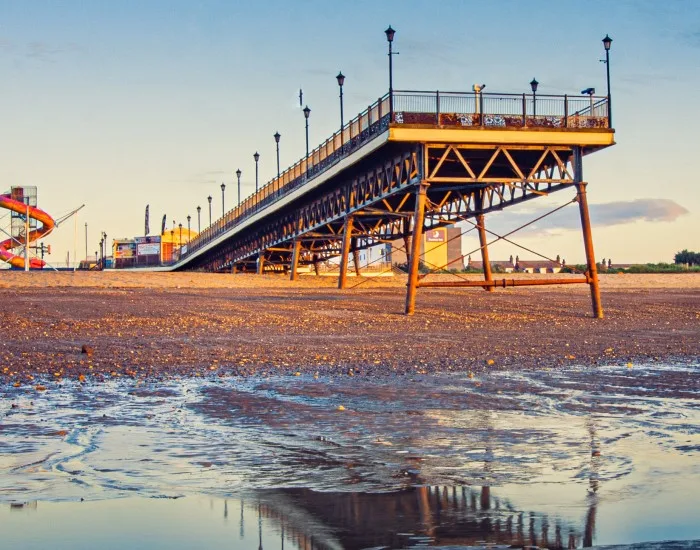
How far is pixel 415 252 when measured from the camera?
2672 cm

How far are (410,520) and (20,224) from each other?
97824 mm

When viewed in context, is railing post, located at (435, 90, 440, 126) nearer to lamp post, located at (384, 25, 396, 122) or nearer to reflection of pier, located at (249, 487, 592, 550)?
lamp post, located at (384, 25, 396, 122)

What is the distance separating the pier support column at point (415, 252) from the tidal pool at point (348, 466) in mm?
13835

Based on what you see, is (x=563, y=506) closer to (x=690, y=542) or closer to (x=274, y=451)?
(x=690, y=542)

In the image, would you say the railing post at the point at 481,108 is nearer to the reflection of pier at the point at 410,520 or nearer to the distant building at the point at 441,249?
the reflection of pier at the point at 410,520

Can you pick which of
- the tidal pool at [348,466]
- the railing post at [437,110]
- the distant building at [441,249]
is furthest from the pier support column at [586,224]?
the distant building at [441,249]

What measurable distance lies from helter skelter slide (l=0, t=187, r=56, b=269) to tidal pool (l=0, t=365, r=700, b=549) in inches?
3316

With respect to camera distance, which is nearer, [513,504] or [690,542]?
[690,542]

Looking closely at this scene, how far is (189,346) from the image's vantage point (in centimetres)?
1467

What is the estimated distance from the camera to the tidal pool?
4465 millimetres

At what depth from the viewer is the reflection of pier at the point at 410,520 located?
4.25 meters

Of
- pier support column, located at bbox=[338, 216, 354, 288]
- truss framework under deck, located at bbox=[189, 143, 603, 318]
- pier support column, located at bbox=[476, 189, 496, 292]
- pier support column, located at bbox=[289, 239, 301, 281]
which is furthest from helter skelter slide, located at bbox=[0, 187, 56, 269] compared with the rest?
pier support column, located at bbox=[476, 189, 496, 292]

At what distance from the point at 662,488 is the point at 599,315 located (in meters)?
18.7

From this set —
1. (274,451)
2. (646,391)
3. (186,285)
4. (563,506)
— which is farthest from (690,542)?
(186,285)
